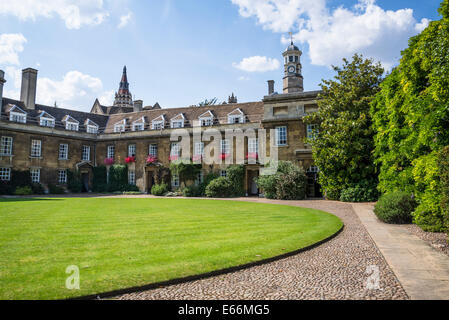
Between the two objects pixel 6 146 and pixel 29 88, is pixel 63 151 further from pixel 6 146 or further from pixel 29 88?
pixel 29 88

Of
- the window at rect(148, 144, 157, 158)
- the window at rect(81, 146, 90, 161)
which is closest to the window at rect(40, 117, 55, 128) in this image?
the window at rect(81, 146, 90, 161)

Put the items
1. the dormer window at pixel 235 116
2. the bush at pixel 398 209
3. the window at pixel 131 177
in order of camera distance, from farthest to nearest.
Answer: the window at pixel 131 177, the dormer window at pixel 235 116, the bush at pixel 398 209

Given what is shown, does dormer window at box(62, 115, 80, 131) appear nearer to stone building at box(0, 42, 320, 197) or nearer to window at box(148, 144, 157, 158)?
stone building at box(0, 42, 320, 197)

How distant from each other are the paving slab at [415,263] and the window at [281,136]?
16861 millimetres

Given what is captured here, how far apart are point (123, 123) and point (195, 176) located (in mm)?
12894

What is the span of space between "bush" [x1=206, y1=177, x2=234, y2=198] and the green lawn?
15641 mm

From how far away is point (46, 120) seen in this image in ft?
103

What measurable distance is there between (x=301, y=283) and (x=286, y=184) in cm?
1689

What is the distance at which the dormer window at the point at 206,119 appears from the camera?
3042 cm

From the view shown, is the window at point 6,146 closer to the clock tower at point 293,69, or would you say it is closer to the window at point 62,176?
the window at point 62,176

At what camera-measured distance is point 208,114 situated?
3077 cm

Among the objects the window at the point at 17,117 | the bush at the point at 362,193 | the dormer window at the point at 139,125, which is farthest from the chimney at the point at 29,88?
the bush at the point at 362,193
